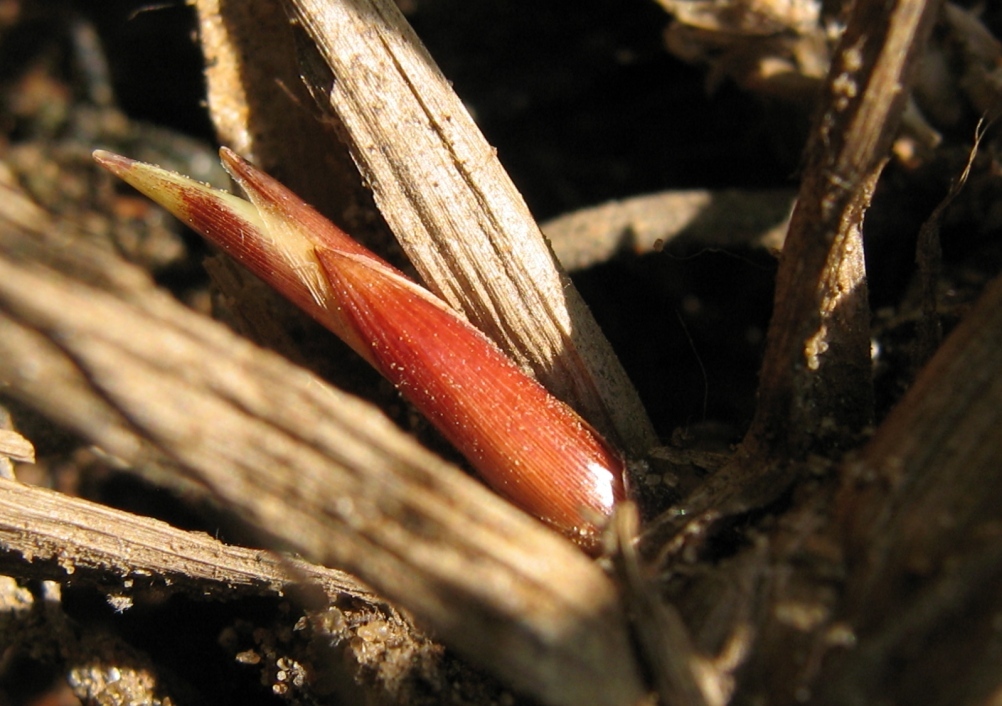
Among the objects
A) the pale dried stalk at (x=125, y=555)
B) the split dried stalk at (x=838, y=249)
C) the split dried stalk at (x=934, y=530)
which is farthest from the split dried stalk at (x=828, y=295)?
the pale dried stalk at (x=125, y=555)

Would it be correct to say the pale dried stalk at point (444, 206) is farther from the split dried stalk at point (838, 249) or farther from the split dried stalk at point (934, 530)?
the split dried stalk at point (934, 530)

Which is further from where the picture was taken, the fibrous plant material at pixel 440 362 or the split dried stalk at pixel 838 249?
the fibrous plant material at pixel 440 362

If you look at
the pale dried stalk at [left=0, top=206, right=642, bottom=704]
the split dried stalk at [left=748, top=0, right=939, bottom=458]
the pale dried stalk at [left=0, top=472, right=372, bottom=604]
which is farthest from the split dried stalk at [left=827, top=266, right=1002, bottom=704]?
the pale dried stalk at [left=0, top=472, right=372, bottom=604]

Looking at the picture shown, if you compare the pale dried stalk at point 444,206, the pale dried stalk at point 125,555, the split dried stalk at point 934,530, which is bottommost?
the pale dried stalk at point 125,555

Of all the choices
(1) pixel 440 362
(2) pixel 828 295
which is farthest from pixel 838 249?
(1) pixel 440 362

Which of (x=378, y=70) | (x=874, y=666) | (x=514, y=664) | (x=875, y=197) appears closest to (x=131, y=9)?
(x=378, y=70)

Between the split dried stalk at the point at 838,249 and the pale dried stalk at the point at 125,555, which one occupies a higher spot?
the split dried stalk at the point at 838,249

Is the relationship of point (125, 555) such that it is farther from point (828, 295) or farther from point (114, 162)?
point (828, 295)

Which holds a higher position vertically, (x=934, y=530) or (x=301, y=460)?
(x=301, y=460)
